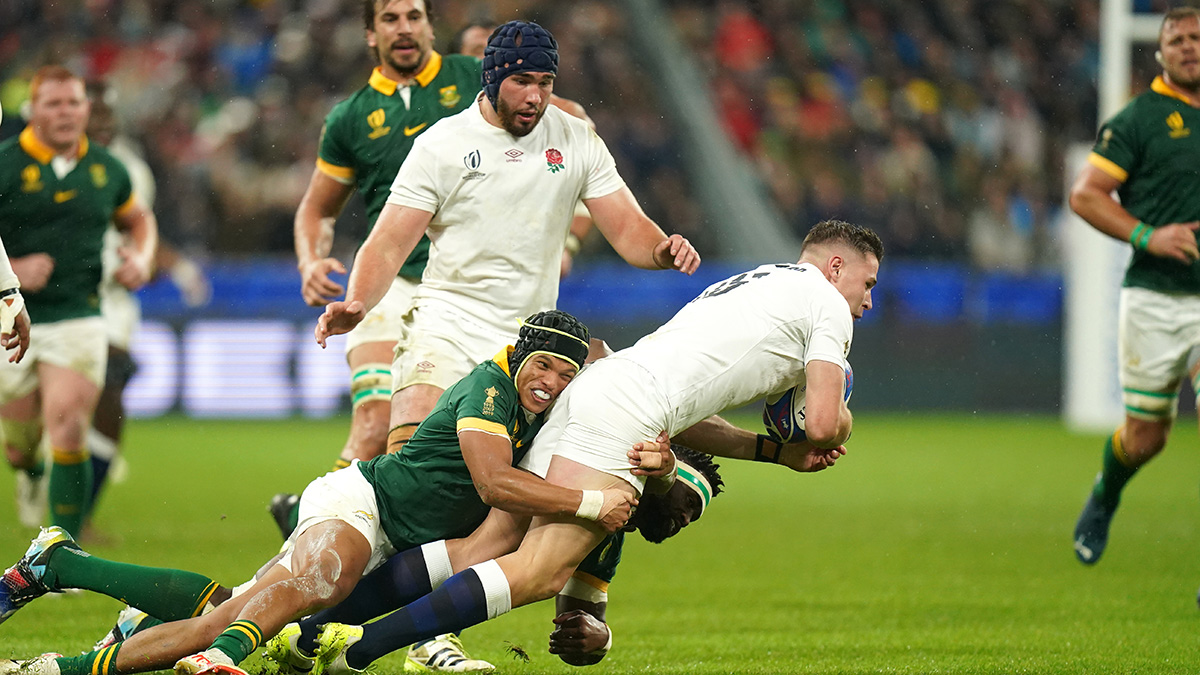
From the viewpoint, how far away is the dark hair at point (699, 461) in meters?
5.74

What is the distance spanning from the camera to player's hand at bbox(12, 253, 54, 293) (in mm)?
8070

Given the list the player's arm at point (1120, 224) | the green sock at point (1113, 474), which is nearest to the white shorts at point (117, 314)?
the player's arm at point (1120, 224)

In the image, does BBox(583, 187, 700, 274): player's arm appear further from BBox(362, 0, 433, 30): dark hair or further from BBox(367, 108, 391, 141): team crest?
BBox(362, 0, 433, 30): dark hair

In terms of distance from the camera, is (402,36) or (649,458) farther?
(402,36)

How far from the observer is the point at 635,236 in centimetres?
609

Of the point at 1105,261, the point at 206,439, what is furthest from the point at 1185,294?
the point at 206,439

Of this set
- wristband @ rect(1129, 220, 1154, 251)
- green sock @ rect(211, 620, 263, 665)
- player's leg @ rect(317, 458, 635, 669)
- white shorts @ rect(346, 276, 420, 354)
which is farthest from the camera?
wristband @ rect(1129, 220, 1154, 251)

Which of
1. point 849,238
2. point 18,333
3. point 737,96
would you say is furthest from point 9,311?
point 737,96

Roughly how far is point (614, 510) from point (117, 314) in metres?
6.46

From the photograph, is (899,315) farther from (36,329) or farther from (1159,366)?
(36,329)

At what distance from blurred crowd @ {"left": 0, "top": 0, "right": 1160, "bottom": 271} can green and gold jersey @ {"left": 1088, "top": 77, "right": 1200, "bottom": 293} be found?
10082 mm

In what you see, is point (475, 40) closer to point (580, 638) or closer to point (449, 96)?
point (449, 96)

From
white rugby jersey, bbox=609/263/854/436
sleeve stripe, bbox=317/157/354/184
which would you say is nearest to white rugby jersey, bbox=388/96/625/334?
white rugby jersey, bbox=609/263/854/436

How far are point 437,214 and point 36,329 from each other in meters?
3.33
